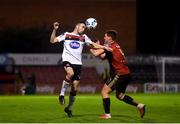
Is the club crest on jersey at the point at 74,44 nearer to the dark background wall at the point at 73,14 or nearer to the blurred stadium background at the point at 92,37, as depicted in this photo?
the blurred stadium background at the point at 92,37

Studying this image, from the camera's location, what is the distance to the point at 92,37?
43.3 m

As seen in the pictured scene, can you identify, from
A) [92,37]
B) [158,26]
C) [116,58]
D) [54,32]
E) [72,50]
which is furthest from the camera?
[158,26]

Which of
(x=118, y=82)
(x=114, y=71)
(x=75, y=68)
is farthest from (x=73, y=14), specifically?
(x=118, y=82)

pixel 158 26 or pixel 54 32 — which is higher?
pixel 158 26

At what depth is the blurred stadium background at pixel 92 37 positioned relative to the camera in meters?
34.5

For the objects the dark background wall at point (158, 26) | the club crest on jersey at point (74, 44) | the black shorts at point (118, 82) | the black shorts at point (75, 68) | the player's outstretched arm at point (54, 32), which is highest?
the dark background wall at point (158, 26)

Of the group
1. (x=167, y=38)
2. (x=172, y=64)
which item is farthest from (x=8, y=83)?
(x=167, y=38)

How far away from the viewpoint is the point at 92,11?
4491 cm

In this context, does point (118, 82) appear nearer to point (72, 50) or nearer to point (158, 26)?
point (72, 50)

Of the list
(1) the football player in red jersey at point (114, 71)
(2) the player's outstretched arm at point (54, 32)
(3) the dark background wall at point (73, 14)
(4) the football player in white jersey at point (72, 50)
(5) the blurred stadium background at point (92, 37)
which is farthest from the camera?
(3) the dark background wall at point (73, 14)

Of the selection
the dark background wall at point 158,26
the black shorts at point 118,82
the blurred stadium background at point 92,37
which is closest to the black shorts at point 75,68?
the black shorts at point 118,82

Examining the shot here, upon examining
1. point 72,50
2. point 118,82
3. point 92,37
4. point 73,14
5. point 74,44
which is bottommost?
point 118,82

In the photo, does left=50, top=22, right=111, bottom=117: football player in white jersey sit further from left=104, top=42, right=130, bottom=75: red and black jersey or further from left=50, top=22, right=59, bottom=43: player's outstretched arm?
left=104, top=42, right=130, bottom=75: red and black jersey

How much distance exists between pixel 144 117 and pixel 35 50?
2695 centimetres
